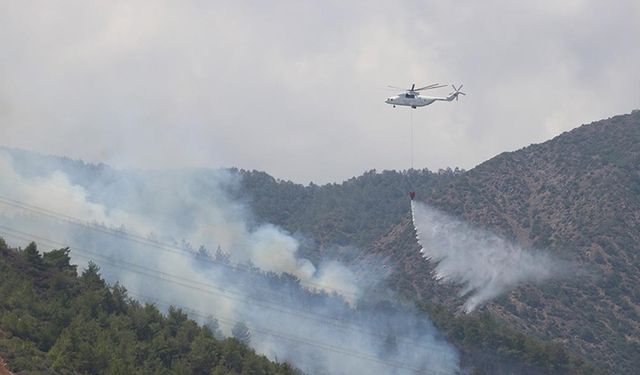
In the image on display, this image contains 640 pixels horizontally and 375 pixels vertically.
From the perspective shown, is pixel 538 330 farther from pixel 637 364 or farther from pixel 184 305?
pixel 184 305

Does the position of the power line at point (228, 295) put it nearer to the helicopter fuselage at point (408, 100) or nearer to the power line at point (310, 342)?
the power line at point (310, 342)

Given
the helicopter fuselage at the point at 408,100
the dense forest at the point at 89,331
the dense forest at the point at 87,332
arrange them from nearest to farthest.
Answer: the dense forest at the point at 87,332 < the dense forest at the point at 89,331 < the helicopter fuselage at the point at 408,100

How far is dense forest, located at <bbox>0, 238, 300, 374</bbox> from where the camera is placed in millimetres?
106438

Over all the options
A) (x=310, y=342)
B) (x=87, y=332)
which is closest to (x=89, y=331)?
(x=87, y=332)

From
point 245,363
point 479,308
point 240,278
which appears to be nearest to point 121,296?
point 245,363

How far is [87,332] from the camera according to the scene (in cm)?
11488

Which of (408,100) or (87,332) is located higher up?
(408,100)

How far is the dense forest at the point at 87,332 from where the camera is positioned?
349 ft

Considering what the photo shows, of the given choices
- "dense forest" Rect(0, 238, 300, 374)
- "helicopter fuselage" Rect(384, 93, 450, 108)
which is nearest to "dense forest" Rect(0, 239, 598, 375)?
"dense forest" Rect(0, 238, 300, 374)

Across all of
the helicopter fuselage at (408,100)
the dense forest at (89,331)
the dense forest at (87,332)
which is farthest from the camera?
the helicopter fuselage at (408,100)

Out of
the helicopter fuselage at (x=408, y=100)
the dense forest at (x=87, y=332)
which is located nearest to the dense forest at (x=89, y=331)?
the dense forest at (x=87, y=332)

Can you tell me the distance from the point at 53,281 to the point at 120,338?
587 inches

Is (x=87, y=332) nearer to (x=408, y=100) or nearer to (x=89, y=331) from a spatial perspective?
(x=89, y=331)

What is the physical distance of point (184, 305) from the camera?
522 feet
